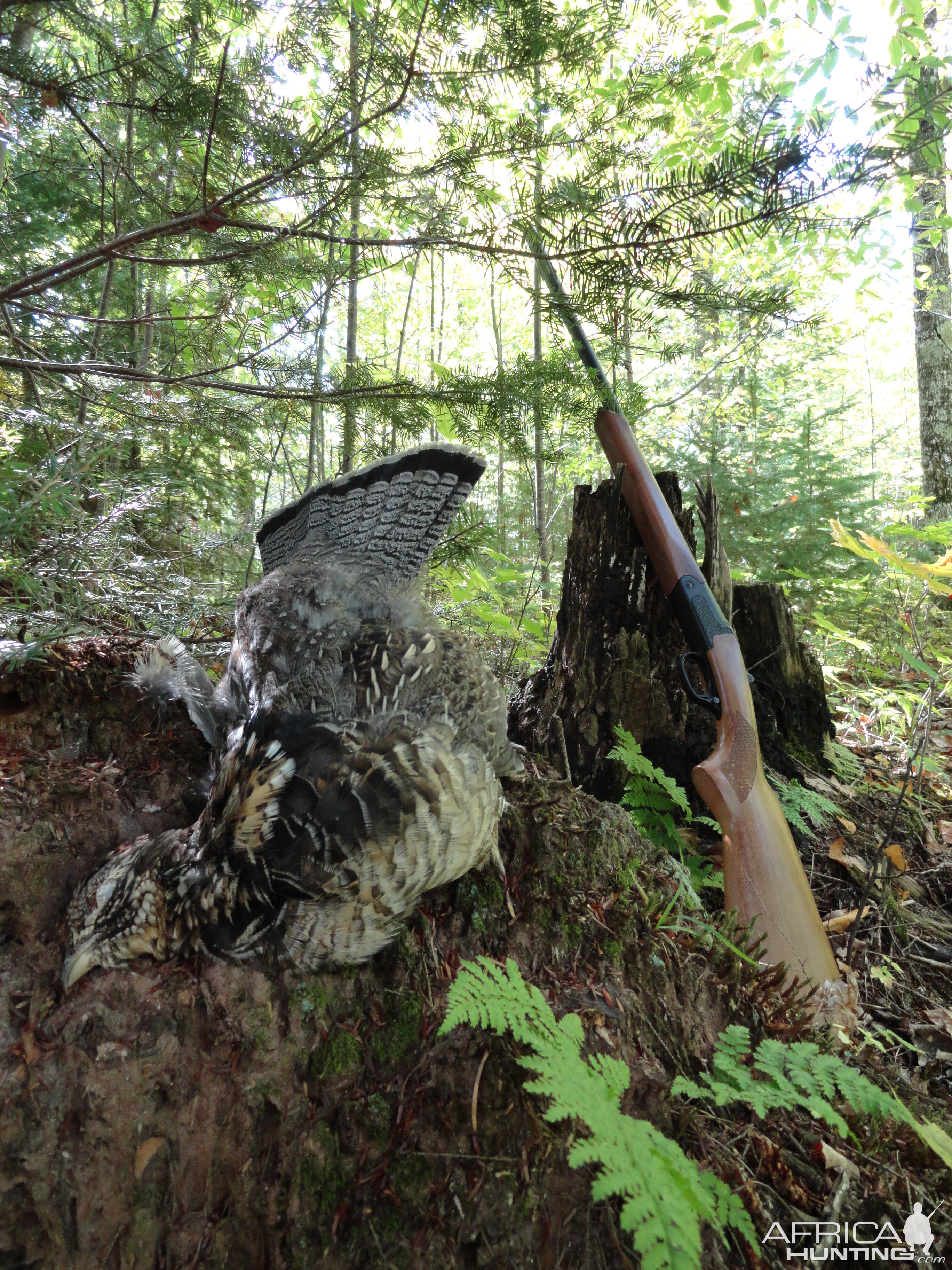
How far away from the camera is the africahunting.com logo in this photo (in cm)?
148

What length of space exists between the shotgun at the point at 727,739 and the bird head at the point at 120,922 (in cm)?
227

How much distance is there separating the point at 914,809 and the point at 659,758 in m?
1.68

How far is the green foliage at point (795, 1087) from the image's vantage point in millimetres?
1552

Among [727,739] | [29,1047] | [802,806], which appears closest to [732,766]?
[727,739]

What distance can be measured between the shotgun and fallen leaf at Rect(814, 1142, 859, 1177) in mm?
570

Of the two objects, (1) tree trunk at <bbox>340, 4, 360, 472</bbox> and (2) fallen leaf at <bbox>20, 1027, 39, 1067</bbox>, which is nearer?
(2) fallen leaf at <bbox>20, 1027, 39, 1067</bbox>

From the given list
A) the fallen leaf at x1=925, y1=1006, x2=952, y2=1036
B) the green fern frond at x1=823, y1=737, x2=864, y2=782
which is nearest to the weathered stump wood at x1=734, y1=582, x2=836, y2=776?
the green fern frond at x1=823, y1=737, x2=864, y2=782

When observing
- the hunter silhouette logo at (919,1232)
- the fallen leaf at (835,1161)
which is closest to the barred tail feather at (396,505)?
the fallen leaf at (835,1161)

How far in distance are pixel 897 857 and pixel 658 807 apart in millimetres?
1603

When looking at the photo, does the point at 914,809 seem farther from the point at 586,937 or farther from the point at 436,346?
the point at 436,346

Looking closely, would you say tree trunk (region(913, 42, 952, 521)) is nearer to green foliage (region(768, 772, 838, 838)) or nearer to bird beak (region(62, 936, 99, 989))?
green foliage (region(768, 772, 838, 838))

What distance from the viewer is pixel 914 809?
367 centimetres

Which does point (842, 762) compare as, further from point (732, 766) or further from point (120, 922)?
point (120, 922)

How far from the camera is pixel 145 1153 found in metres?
1.74
